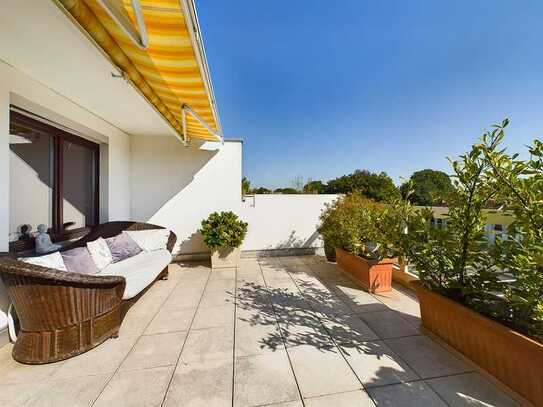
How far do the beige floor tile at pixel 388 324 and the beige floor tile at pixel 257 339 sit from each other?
4.51 feet

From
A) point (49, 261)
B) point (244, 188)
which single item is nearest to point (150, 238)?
point (49, 261)

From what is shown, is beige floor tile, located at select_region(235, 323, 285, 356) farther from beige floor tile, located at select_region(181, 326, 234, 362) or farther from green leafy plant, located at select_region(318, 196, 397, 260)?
green leafy plant, located at select_region(318, 196, 397, 260)

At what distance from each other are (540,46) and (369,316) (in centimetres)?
646

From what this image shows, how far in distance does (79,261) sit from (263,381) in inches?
127

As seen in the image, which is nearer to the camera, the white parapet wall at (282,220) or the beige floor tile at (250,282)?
the beige floor tile at (250,282)

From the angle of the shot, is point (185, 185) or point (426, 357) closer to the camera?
point (426, 357)

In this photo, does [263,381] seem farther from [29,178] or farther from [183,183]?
[183,183]

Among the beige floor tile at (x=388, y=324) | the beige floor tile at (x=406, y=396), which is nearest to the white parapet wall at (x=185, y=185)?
the beige floor tile at (x=388, y=324)

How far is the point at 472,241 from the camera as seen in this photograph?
248 centimetres

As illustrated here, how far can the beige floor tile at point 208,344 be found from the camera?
99.9 inches

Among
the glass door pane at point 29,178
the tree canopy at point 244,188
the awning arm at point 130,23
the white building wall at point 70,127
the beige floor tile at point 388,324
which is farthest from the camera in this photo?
the tree canopy at point 244,188

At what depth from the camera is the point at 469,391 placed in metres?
2.04

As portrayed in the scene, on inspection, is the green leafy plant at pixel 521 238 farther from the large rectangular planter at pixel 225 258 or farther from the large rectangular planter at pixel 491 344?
the large rectangular planter at pixel 225 258

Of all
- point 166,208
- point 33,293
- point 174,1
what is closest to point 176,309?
point 33,293
